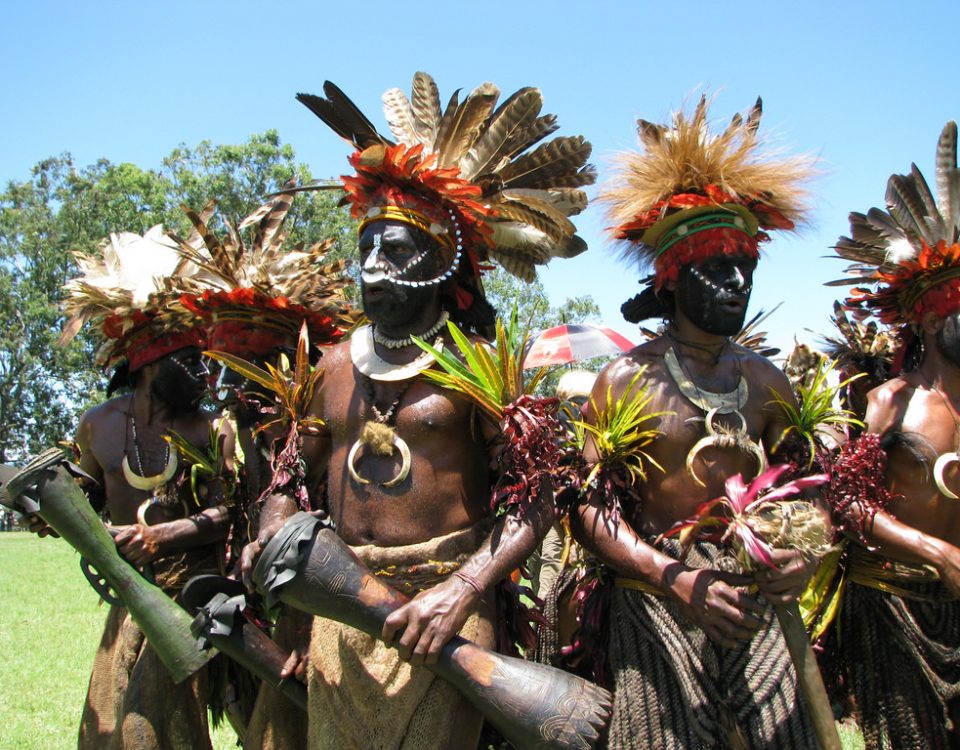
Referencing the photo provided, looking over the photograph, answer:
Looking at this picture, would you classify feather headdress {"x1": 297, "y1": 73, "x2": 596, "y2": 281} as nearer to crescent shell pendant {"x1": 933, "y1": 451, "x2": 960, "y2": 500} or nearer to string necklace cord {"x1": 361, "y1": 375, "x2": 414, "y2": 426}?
string necklace cord {"x1": 361, "y1": 375, "x2": 414, "y2": 426}

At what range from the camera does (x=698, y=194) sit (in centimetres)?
366

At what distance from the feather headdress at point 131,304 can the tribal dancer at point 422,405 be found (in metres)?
1.50

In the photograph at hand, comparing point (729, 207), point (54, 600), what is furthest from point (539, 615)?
point (54, 600)

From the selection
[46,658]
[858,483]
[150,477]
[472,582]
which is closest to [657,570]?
[472,582]

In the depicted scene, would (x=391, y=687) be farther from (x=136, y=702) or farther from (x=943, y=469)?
(x=943, y=469)

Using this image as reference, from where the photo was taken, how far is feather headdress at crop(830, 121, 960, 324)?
4371mm

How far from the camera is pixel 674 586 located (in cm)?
314

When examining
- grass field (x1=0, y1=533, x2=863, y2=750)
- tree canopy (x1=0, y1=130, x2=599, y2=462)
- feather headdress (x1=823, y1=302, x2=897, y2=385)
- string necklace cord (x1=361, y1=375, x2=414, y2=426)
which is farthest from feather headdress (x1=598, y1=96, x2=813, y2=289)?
tree canopy (x1=0, y1=130, x2=599, y2=462)

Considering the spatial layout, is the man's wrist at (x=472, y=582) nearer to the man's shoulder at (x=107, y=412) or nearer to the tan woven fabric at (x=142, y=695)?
the tan woven fabric at (x=142, y=695)

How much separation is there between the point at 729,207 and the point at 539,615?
1.75 m

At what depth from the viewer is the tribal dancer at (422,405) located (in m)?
3.06

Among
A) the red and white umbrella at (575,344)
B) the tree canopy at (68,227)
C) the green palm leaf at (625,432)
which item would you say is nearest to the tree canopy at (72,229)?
the tree canopy at (68,227)

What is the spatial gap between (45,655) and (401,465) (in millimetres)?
7136

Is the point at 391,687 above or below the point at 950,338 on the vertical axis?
below
